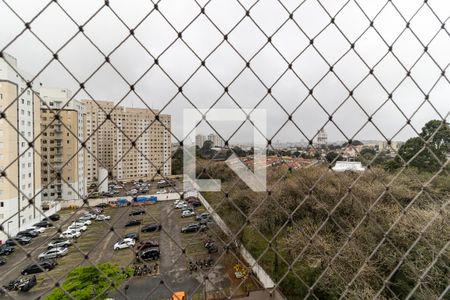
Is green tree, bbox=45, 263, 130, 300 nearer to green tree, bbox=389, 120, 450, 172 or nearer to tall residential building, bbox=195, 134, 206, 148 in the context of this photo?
tall residential building, bbox=195, 134, 206, 148

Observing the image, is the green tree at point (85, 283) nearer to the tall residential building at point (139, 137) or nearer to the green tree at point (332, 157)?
the tall residential building at point (139, 137)

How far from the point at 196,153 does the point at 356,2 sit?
2.42 feet

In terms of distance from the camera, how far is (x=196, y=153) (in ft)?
3.59

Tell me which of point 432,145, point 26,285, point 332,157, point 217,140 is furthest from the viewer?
point 26,285

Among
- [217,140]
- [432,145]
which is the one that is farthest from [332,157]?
[432,145]

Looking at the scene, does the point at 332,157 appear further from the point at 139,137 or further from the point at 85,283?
the point at 85,283

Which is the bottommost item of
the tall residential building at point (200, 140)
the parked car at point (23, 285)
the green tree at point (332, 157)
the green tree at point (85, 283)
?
the parked car at point (23, 285)

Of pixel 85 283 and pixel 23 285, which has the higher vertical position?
pixel 85 283

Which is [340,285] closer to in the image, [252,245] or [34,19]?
[252,245]

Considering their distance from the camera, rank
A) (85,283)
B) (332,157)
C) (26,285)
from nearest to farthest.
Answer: (332,157), (85,283), (26,285)

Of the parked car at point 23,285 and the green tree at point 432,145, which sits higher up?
the green tree at point 432,145

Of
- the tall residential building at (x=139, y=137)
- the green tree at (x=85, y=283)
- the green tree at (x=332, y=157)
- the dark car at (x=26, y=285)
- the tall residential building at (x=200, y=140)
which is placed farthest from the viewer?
the dark car at (x=26, y=285)

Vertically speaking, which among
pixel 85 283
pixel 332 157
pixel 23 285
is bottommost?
pixel 23 285

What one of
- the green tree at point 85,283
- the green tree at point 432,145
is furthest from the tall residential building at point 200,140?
the green tree at point 85,283
